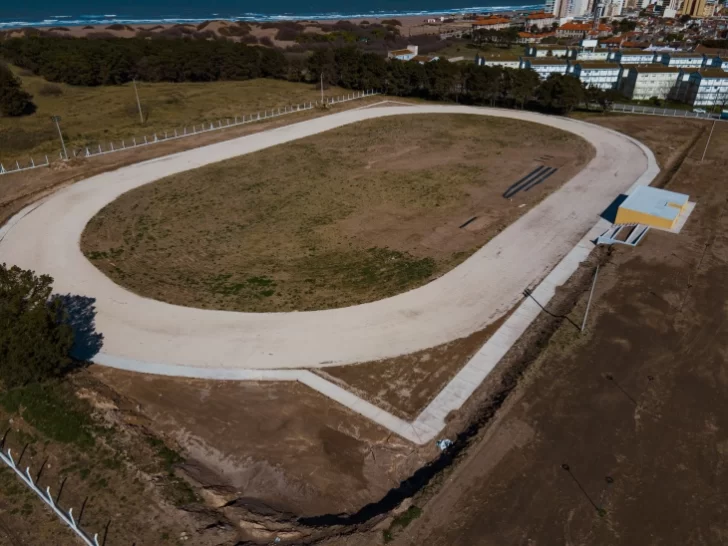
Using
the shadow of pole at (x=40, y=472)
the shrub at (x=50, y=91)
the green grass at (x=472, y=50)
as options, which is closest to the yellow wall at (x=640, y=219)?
the shadow of pole at (x=40, y=472)

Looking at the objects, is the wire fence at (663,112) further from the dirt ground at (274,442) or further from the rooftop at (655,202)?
the dirt ground at (274,442)

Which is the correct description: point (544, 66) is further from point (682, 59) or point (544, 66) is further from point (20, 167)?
point (20, 167)

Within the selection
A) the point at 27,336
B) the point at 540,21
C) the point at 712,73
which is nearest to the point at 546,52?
the point at 712,73

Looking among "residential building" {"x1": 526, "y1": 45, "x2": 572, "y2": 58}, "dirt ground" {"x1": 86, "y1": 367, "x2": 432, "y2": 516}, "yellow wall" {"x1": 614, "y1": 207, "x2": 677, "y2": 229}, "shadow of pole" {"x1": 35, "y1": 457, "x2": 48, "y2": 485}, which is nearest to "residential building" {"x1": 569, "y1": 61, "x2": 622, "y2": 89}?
"residential building" {"x1": 526, "y1": 45, "x2": 572, "y2": 58}

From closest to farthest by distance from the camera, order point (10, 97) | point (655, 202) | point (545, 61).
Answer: point (655, 202) < point (10, 97) < point (545, 61)

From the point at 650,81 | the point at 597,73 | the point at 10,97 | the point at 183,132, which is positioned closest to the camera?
the point at 183,132

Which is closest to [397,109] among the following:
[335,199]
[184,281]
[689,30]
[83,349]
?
[335,199]
